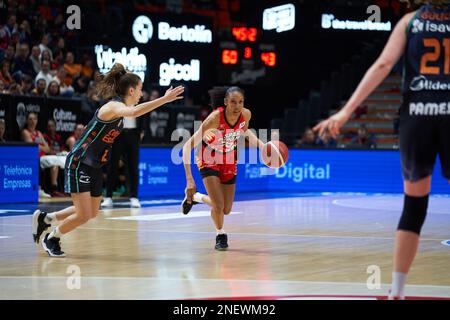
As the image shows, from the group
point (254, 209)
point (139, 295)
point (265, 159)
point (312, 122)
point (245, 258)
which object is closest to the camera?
point (139, 295)

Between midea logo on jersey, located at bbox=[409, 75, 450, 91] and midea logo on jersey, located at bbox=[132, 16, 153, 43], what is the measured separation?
15.4 metres

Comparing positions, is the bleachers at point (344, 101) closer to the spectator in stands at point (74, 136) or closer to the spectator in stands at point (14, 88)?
the spectator in stands at point (74, 136)

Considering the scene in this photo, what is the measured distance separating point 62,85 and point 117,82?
9.92m

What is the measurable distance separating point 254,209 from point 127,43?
668cm

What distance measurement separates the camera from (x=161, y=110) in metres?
19.8

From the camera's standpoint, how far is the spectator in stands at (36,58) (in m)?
17.9

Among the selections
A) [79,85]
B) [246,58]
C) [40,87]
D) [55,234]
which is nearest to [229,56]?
[246,58]

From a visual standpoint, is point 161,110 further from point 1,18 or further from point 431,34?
point 431,34

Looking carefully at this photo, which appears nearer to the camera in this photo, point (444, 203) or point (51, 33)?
point (444, 203)

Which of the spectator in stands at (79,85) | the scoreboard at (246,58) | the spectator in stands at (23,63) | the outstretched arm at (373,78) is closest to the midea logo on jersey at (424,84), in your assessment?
the outstretched arm at (373,78)

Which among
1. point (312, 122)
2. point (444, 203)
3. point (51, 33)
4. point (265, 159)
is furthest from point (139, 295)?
point (312, 122)

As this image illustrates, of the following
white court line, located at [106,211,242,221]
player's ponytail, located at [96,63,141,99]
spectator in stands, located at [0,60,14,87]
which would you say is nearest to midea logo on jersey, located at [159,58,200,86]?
spectator in stands, located at [0,60,14,87]

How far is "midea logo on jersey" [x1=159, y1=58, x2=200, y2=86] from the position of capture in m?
20.2

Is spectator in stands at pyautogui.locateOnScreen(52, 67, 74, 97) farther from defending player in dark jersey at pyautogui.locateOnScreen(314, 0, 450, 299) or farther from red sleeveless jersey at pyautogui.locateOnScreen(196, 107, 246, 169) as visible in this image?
defending player in dark jersey at pyautogui.locateOnScreen(314, 0, 450, 299)
